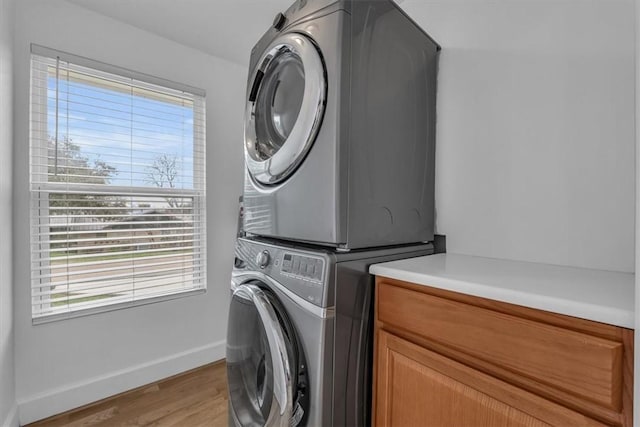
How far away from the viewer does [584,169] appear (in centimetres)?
101

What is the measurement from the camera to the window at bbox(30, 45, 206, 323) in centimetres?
175

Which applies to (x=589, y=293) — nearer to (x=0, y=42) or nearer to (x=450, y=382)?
(x=450, y=382)

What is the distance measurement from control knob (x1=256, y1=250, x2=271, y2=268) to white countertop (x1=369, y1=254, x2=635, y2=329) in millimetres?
374

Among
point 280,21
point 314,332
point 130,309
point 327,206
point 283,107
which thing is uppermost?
point 280,21

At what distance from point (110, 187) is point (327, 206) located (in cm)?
170

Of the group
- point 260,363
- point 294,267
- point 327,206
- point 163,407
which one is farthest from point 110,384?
point 327,206

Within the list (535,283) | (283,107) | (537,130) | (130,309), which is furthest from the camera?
(130,309)

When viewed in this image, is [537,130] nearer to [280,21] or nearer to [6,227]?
[280,21]

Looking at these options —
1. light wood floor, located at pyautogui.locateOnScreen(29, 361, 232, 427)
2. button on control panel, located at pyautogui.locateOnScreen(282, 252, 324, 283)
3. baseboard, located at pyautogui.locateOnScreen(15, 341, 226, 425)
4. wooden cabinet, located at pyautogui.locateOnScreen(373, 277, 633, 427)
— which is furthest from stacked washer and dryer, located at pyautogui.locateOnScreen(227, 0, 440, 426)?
baseboard, located at pyautogui.locateOnScreen(15, 341, 226, 425)

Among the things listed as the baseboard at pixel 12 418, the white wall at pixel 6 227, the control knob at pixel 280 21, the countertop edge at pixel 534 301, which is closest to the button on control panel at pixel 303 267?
Result: the countertop edge at pixel 534 301

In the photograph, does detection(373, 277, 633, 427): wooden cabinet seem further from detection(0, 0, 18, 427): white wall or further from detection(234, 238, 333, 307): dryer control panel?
detection(0, 0, 18, 427): white wall

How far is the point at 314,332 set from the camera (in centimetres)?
89

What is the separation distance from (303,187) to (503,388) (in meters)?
A: 0.75

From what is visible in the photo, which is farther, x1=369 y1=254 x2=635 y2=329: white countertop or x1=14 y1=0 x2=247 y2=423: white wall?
x1=14 y1=0 x2=247 y2=423: white wall
